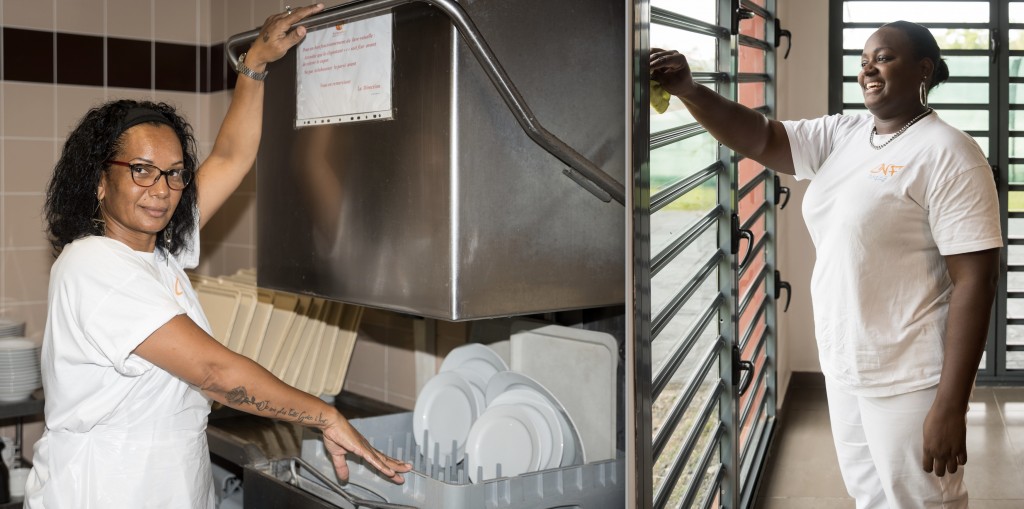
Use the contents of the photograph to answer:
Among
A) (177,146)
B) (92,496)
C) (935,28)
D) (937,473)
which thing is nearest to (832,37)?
(935,28)

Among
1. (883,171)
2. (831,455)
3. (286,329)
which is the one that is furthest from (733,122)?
(286,329)

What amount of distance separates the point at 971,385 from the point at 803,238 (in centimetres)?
35

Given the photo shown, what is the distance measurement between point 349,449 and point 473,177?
0.51m

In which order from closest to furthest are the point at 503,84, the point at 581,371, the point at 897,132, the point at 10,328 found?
the point at 897,132, the point at 503,84, the point at 581,371, the point at 10,328

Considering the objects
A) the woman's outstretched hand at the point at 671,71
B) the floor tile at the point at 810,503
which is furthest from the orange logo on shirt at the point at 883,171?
the floor tile at the point at 810,503

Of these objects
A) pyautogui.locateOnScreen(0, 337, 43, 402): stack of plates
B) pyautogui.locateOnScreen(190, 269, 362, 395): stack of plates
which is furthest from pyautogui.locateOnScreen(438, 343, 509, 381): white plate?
pyautogui.locateOnScreen(0, 337, 43, 402): stack of plates

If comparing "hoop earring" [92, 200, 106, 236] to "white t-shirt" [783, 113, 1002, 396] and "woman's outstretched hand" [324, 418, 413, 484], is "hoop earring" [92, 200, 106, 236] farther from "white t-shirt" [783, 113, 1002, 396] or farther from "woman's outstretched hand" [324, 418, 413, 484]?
"white t-shirt" [783, 113, 1002, 396]

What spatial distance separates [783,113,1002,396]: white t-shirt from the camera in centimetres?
138

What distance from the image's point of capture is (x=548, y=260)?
1.74 m

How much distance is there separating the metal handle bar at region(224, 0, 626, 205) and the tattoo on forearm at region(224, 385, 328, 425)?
23.9 inches

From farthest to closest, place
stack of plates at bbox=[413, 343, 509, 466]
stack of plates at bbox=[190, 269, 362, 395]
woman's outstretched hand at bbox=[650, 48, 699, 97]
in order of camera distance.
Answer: stack of plates at bbox=[190, 269, 362, 395]
stack of plates at bbox=[413, 343, 509, 466]
woman's outstretched hand at bbox=[650, 48, 699, 97]

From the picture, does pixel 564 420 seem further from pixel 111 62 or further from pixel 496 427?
pixel 111 62

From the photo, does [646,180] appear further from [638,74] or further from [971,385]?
[971,385]

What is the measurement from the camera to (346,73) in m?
1.80
